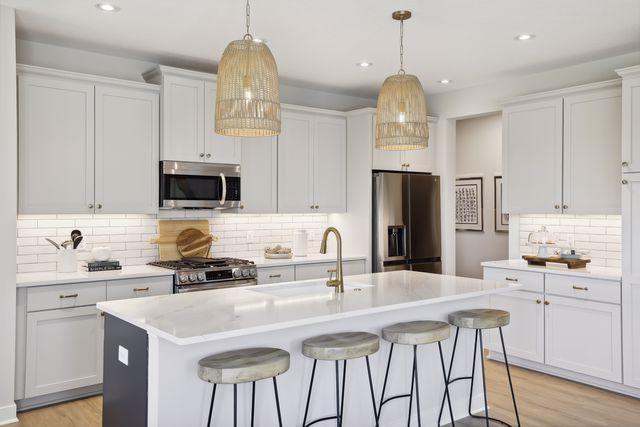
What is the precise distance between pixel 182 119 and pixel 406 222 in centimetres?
253

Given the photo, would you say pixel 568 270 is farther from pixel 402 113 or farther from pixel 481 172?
pixel 481 172

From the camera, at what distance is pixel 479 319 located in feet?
11.0

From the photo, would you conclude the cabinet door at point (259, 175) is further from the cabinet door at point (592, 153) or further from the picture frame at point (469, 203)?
the picture frame at point (469, 203)

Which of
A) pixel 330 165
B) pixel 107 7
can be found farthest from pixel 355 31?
pixel 330 165

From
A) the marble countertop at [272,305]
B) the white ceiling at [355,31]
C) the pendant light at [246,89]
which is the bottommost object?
the marble countertop at [272,305]

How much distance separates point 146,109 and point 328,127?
1994 millimetres

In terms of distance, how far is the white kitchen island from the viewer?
2.47 meters

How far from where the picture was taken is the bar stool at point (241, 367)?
231 centimetres

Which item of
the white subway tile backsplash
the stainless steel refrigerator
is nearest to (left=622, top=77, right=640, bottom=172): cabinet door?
the stainless steel refrigerator

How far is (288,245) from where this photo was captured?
5910 millimetres

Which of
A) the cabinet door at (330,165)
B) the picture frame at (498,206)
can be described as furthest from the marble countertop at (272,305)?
the picture frame at (498,206)

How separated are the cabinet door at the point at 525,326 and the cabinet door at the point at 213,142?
9.21 feet

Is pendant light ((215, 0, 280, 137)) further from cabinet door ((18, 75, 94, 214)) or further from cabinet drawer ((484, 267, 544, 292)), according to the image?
cabinet drawer ((484, 267, 544, 292))

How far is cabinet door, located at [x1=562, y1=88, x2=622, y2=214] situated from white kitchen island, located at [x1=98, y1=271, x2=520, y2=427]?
1490 mm
